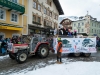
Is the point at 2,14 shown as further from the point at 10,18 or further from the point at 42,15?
the point at 42,15

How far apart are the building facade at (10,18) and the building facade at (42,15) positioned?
2.46 m

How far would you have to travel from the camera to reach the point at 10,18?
59.0 ft

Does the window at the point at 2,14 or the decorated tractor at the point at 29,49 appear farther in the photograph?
the window at the point at 2,14

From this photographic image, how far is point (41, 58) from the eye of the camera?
10203mm

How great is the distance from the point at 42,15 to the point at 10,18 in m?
9.99

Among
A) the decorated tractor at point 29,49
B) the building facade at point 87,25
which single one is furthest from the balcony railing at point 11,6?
the building facade at point 87,25

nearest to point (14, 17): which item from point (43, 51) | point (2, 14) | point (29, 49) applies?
point (2, 14)

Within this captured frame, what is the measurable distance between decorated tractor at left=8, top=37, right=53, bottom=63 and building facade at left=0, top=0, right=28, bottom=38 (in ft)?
24.0

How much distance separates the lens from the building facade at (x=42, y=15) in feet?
74.6

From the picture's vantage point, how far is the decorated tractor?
28.1ft

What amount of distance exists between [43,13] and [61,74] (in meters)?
22.2

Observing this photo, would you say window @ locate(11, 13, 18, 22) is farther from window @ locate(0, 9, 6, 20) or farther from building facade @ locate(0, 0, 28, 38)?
window @ locate(0, 9, 6, 20)

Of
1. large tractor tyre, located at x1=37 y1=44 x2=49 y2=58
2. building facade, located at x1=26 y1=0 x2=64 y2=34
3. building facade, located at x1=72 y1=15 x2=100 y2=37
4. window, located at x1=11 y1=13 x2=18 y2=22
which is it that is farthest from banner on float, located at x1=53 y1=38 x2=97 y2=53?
building facade, located at x1=72 y1=15 x2=100 y2=37

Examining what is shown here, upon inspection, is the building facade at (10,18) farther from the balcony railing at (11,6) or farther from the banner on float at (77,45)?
the banner on float at (77,45)
